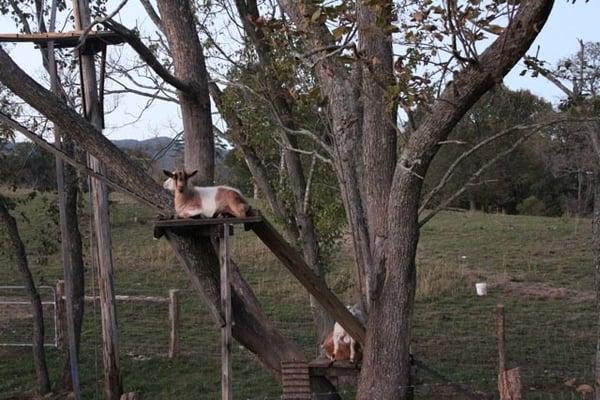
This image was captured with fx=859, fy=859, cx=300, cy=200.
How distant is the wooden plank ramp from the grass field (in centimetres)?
287

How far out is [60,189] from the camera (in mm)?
A: 8148

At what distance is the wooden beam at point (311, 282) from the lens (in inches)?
285

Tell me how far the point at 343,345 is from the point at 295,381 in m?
0.71

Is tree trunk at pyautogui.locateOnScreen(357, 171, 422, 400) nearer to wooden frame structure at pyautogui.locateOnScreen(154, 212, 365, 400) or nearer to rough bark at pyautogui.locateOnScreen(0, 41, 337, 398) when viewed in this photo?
wooden frame structure at pyautogui.locateOnScreen(154, 212, 365, 400)

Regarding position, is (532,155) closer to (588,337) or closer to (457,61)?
(588,337)

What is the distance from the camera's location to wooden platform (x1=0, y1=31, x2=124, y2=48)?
7.56 metres

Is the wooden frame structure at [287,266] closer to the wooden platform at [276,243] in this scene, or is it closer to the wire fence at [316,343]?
the wooden platform at [276,243]

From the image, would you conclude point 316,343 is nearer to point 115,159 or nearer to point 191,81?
point 191,81

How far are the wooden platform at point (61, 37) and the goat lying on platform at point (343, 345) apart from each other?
342cm

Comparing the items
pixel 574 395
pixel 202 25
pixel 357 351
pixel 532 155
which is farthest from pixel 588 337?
pixel 532 155

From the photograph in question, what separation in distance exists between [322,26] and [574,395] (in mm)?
5794

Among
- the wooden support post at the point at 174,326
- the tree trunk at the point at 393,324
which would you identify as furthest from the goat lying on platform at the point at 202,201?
the wooden support post at the point at 174,326

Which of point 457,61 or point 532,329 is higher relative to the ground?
point 457,61

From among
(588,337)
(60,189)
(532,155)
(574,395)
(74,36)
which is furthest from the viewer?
(532,155)
